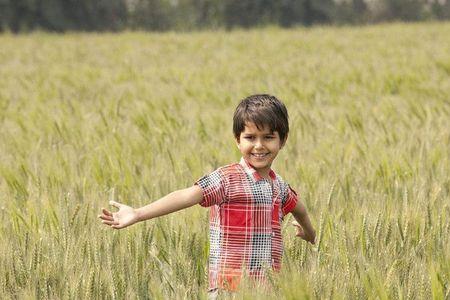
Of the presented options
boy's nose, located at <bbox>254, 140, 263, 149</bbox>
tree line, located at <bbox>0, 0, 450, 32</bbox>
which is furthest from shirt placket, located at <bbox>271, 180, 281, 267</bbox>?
tree line, located at <bbox>0, 0, 450, 32</bbox>

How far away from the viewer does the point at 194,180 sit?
2.45m

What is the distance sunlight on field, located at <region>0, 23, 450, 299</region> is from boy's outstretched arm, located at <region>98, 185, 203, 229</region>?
0.32 feet

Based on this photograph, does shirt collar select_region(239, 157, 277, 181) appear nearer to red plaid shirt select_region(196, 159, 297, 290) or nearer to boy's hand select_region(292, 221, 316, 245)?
red plaid shirt select_region(196, 159, 297, 290)

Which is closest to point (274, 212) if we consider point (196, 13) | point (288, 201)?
point (288, 201)

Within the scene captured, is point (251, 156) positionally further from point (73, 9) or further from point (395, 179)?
point (73, 9)

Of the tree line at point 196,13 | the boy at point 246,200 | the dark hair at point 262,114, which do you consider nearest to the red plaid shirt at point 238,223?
the boy at point 246,200

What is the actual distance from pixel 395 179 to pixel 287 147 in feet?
2.31

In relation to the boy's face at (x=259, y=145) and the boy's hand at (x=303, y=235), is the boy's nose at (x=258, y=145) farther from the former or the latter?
the boy's hand at (x=303, y=235)

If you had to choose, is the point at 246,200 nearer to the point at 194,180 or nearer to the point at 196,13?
the point at 194,180

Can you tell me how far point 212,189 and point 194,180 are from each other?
0.88 m

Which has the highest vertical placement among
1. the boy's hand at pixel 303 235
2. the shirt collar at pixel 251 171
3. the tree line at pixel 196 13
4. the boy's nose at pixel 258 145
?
the tree line at pixel 196 13

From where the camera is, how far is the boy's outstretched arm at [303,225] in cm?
173

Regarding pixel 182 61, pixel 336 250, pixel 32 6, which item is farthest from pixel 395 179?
pixel 32 6

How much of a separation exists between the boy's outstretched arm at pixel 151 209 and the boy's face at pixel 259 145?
0.14 meters
